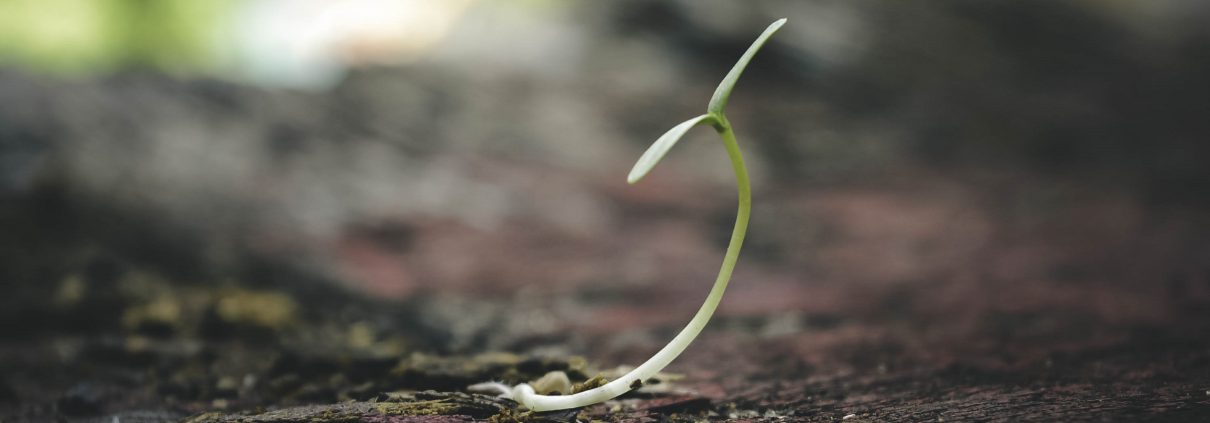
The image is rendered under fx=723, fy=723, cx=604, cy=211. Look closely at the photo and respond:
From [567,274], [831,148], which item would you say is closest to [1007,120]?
[831,148]

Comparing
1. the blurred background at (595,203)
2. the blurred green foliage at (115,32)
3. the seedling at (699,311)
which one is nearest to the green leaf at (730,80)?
the seedling at (699,311)

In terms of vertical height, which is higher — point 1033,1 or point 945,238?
point 1033,1

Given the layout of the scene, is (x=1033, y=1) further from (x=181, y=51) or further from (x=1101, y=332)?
(x=181, y=51)

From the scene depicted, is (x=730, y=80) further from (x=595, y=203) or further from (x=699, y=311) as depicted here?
(x=595, y=203)

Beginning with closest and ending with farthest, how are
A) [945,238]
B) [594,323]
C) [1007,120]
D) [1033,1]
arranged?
1. [594,323]
2. [945,238]
3. [1007,120]
4. [1033,1]

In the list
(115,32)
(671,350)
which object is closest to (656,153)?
(671,350)

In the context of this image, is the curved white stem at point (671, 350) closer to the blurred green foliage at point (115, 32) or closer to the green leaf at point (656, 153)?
the green leaf at point (656, 153)
